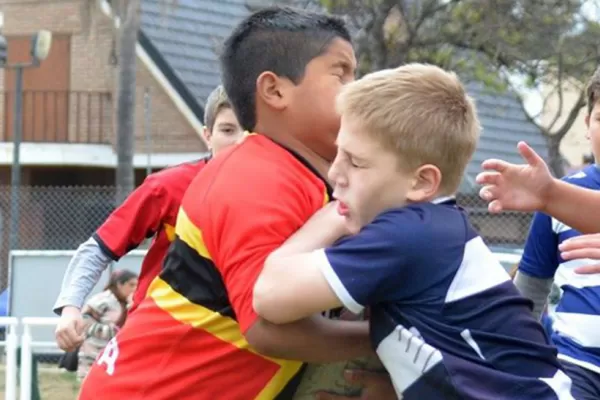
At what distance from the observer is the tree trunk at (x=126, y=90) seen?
21125mm

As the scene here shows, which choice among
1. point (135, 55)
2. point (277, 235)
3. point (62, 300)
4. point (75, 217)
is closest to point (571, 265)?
point (62, 300)

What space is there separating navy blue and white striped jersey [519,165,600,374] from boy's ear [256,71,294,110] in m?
1.73

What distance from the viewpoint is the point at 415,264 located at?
2633mm

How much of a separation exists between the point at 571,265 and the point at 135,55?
1775cm

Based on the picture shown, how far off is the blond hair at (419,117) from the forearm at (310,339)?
1.18 ft

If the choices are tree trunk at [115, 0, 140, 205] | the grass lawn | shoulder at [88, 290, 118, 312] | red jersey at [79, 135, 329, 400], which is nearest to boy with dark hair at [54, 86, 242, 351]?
red jersey at [79, 135, 329, 400]

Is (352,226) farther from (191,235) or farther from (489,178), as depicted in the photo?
(489,178)

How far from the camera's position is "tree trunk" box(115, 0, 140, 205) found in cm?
2112

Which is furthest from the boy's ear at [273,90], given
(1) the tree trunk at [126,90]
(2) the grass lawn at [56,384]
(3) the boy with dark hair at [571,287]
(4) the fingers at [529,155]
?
(1) the tree trunk at [126,90]

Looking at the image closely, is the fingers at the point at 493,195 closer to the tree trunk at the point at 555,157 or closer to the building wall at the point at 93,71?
the tree trunk at the point at 555,157

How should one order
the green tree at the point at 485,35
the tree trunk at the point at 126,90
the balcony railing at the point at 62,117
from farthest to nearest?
the balcony railing at the point at 62,117, the tree trunk at the point at 126,90, the green tree at the point at 485,35

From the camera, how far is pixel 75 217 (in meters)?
19.0

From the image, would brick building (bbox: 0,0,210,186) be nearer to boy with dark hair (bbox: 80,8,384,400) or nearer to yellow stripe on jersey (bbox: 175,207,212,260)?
boy with dark hair (bbox: 80,8,384,400)

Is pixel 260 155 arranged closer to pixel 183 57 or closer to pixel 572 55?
pixel 572 55
